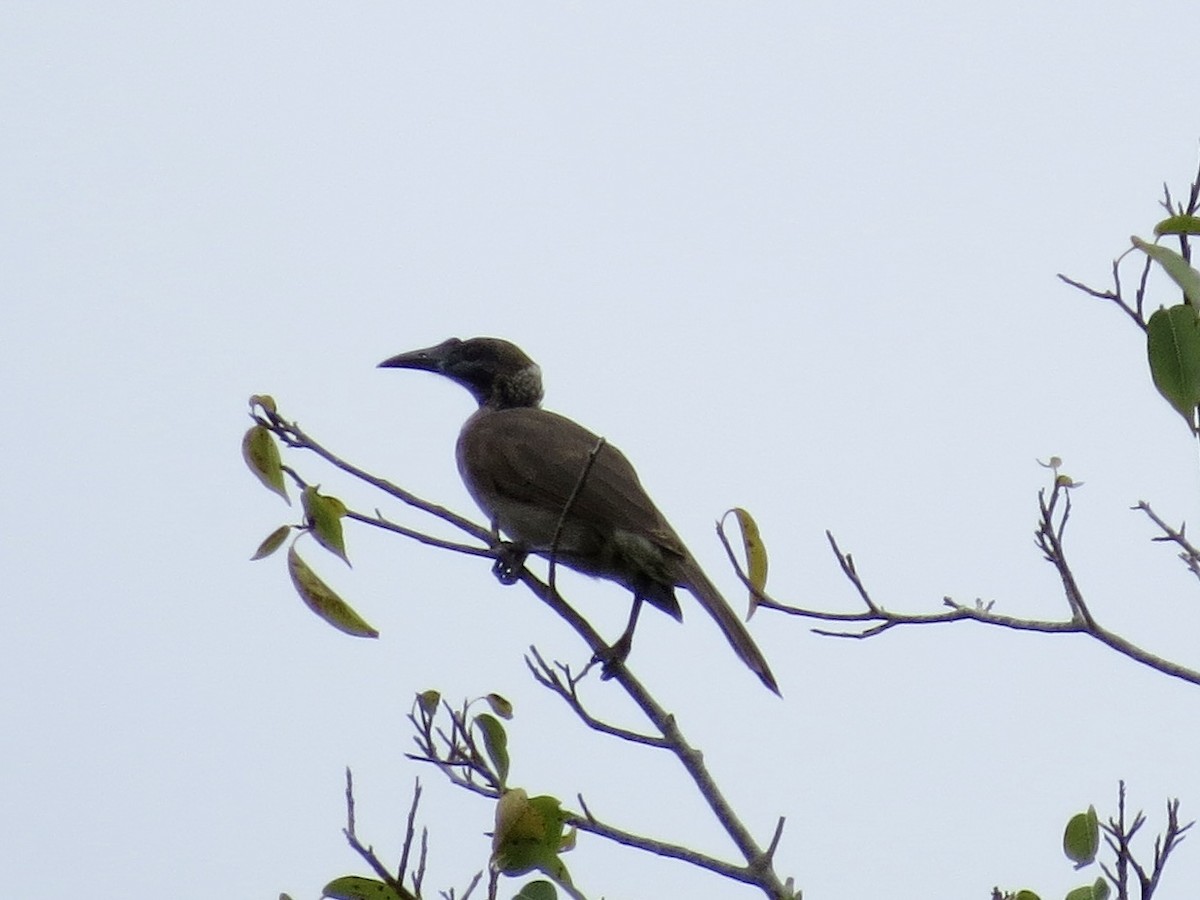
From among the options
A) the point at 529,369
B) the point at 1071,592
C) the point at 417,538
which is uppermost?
the point at 529,369

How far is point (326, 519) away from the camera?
3396mm

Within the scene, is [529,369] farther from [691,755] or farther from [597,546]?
[691,755]

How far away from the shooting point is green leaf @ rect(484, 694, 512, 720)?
3.54m

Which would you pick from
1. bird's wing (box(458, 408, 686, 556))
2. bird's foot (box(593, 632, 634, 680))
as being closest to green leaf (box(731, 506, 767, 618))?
bird's foot (box(593, 632, 634, 680))

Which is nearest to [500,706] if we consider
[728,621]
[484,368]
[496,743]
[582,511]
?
[496,743]

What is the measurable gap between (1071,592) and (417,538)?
1.58 m

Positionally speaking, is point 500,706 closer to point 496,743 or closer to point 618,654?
point 496,743

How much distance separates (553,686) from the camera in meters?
3.35

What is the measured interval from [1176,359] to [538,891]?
1.69 metres

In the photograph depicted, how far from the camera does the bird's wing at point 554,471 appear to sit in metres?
5.08

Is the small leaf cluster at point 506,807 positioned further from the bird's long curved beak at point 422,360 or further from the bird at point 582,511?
the bird's long curved beak at point 422,360

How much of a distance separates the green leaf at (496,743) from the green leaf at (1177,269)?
1701 mm

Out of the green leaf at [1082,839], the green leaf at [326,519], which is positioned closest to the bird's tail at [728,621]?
the green leaf at [1082,839]

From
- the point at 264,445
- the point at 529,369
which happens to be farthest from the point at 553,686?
the point at 529,369
